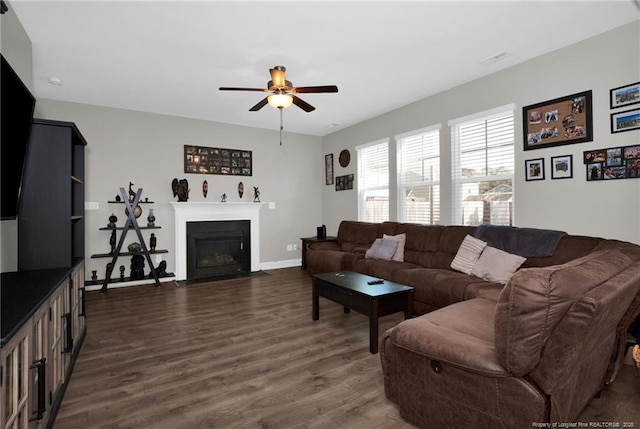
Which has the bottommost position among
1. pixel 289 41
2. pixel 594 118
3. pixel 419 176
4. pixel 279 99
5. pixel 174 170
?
pixel 419 176

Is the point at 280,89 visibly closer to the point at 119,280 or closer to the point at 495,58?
the point at 495,58

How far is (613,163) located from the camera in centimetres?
293

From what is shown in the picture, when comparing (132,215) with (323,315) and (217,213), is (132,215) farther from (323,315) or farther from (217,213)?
(323,315)

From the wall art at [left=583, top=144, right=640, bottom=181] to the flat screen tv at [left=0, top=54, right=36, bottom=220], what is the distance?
4434 mm

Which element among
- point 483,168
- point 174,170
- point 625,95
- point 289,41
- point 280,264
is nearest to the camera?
point 625,95

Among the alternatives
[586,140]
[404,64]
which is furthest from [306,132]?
[586,140]

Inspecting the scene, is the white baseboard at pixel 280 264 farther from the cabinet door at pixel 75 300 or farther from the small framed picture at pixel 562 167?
the small framed picture at pixel 562 167

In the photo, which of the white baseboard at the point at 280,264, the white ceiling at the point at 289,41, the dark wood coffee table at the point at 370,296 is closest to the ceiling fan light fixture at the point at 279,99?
the white ceiling at the point at 289,41

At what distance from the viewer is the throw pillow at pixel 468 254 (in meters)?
3.49

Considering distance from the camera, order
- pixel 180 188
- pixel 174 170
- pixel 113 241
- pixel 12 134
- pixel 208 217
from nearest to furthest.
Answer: pixel 12 134 < pixel 113 241 < pixel 180 188 < pixel 174 170 < pixel 208 217

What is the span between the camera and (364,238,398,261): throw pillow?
4.40m

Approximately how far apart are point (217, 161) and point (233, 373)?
14.1 feet

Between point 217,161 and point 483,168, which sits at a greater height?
point 217,161

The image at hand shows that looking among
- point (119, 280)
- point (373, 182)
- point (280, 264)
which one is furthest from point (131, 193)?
point (373, 182)
